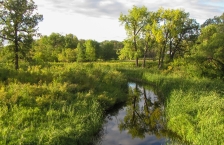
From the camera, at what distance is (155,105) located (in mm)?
19062

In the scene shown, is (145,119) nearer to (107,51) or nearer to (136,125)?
(136,125)

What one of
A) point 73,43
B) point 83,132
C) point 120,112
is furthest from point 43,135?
point 73,43

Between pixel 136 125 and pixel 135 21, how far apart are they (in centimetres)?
3187

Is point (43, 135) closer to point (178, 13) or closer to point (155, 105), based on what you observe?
point (155, 105)

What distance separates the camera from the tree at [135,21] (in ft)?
137

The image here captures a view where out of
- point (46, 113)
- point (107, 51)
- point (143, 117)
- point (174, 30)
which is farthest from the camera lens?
point (107, 51)

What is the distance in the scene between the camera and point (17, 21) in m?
21.6

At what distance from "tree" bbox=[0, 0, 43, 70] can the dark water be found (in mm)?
13178

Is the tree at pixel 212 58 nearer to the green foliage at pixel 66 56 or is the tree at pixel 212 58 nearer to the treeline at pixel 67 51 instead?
the treeline at pixel 67 51

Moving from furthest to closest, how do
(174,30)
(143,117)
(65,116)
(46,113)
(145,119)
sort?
(174,30) → (143,117) → (145,119) → (65,116) → (46,113)

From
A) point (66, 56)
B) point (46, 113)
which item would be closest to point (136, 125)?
point (46, 113)

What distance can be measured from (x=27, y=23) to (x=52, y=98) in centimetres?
1281

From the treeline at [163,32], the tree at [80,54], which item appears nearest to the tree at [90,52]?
the tree at [80,54]

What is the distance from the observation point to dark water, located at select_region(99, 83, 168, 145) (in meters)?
12.0
